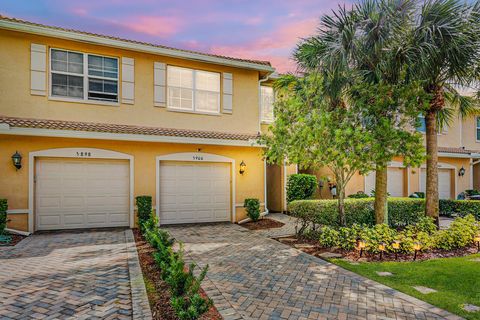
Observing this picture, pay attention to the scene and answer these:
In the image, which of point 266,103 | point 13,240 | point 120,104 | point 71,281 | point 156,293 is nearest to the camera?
point 156,293

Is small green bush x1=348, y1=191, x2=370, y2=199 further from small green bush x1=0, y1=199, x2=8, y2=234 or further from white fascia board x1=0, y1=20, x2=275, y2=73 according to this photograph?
small green bush x1=0, y1=199, x2=8, y2=234

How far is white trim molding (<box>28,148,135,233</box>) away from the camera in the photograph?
1006 cm

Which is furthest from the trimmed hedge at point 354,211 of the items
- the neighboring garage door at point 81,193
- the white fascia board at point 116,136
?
the neighboring garage door at point 81,193

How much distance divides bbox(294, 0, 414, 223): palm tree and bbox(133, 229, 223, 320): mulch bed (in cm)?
630

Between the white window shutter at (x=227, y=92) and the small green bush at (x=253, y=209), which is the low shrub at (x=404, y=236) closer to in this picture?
the small green bush at (x=253, y=209)

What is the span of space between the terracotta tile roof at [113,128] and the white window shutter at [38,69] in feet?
3.77

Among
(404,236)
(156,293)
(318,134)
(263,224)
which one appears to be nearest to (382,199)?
(404,236)

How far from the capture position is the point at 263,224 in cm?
1207

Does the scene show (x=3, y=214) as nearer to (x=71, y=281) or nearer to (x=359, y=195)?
(x=71, y=281)

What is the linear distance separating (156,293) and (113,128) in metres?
7.29

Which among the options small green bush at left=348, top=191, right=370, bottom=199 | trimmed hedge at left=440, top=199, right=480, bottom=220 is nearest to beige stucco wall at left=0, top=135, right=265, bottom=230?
small green bush at left=348, top=191, right=370, bottom=199

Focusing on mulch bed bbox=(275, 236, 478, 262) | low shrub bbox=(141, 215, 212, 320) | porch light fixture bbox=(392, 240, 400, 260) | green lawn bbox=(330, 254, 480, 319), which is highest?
low shrub bbox=(141, 215, 212, 320)

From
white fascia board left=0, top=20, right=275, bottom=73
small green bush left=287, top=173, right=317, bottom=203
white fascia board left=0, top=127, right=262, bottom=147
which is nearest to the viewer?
white fascia board left=0, top=127, right=262, bottom=147

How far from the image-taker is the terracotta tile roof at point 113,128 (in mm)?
9656
